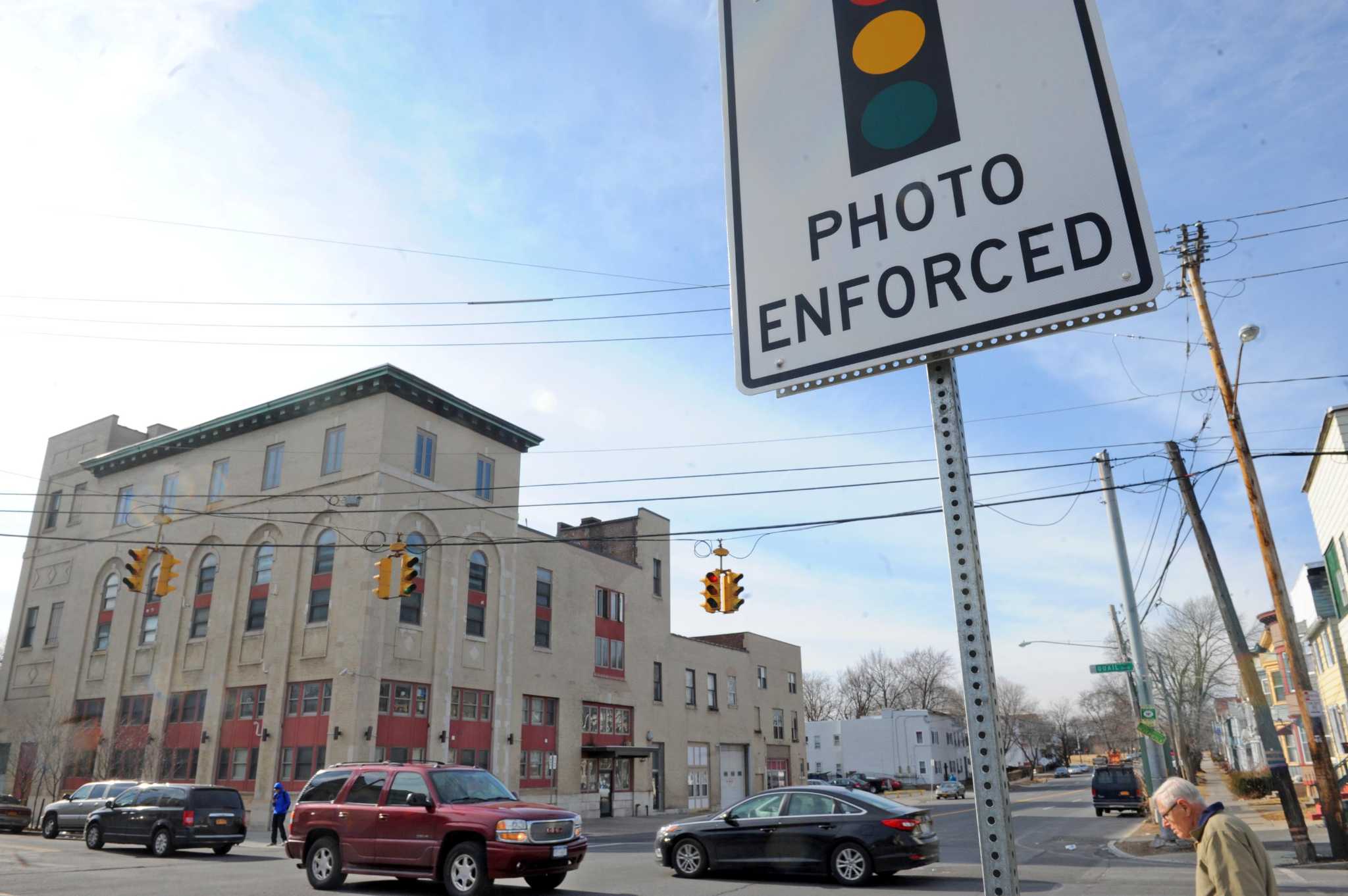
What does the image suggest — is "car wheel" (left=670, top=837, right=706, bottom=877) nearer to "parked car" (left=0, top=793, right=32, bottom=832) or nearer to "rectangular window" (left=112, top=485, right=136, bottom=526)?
"parked car" (left=0, top=793, right=32, bottom=832)

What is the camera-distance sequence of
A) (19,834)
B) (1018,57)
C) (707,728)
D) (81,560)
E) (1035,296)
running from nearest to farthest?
(1035,296), (1018,57), (19,834), (81,560), (707,728)

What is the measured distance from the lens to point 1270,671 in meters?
53.9

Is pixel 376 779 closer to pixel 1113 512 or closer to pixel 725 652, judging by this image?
pixel 1113 512

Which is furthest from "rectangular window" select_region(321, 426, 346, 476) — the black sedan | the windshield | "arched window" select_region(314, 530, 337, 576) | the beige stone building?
the black sedan

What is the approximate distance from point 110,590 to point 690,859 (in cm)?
3589

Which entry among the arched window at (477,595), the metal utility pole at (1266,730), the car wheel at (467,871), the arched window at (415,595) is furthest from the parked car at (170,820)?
the metal utility pole at (1266,730)

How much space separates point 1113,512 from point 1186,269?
23.7 ft

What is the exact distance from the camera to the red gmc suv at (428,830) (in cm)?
1309

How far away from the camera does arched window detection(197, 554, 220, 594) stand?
37594mm

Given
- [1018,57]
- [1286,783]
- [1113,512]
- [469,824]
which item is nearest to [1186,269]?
[1113,512]

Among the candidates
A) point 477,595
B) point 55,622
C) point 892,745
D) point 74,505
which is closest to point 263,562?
point 477,595

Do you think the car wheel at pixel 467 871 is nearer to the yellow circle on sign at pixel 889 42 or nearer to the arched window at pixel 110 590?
the yellow circle on sign at pixel 889 42

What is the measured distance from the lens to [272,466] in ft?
124

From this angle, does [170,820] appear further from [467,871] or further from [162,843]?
[467,871]
